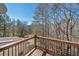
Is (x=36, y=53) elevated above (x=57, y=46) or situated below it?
below

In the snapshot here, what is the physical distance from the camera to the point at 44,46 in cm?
229

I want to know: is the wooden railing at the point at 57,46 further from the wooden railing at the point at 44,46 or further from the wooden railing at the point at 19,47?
the wooden railing at the point at 19,47

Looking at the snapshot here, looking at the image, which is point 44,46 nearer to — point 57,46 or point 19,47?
point 57,46

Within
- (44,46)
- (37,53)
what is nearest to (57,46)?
(44,46)

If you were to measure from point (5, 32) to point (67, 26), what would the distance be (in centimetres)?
86

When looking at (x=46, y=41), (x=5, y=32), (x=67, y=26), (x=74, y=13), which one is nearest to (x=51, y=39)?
(x=46, y=41)

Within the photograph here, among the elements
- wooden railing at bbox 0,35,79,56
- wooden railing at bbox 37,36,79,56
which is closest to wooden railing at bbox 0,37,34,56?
wooden railing at bbox 0,35,79,56

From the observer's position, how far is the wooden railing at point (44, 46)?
2.18 m

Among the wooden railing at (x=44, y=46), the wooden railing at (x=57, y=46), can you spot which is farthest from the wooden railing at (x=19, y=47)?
the wooden railing at (x=57, y=46)

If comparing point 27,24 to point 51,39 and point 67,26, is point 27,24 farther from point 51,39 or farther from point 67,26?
point 67,26

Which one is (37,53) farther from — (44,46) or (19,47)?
(19,47)

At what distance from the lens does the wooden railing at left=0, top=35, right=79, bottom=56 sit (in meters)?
2.18

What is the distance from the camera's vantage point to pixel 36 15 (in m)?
2.26

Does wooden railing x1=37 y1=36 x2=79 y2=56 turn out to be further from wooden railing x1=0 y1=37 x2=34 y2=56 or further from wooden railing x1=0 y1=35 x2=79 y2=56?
wooden railing x1=0 y1=37 x2=34 y2=56
